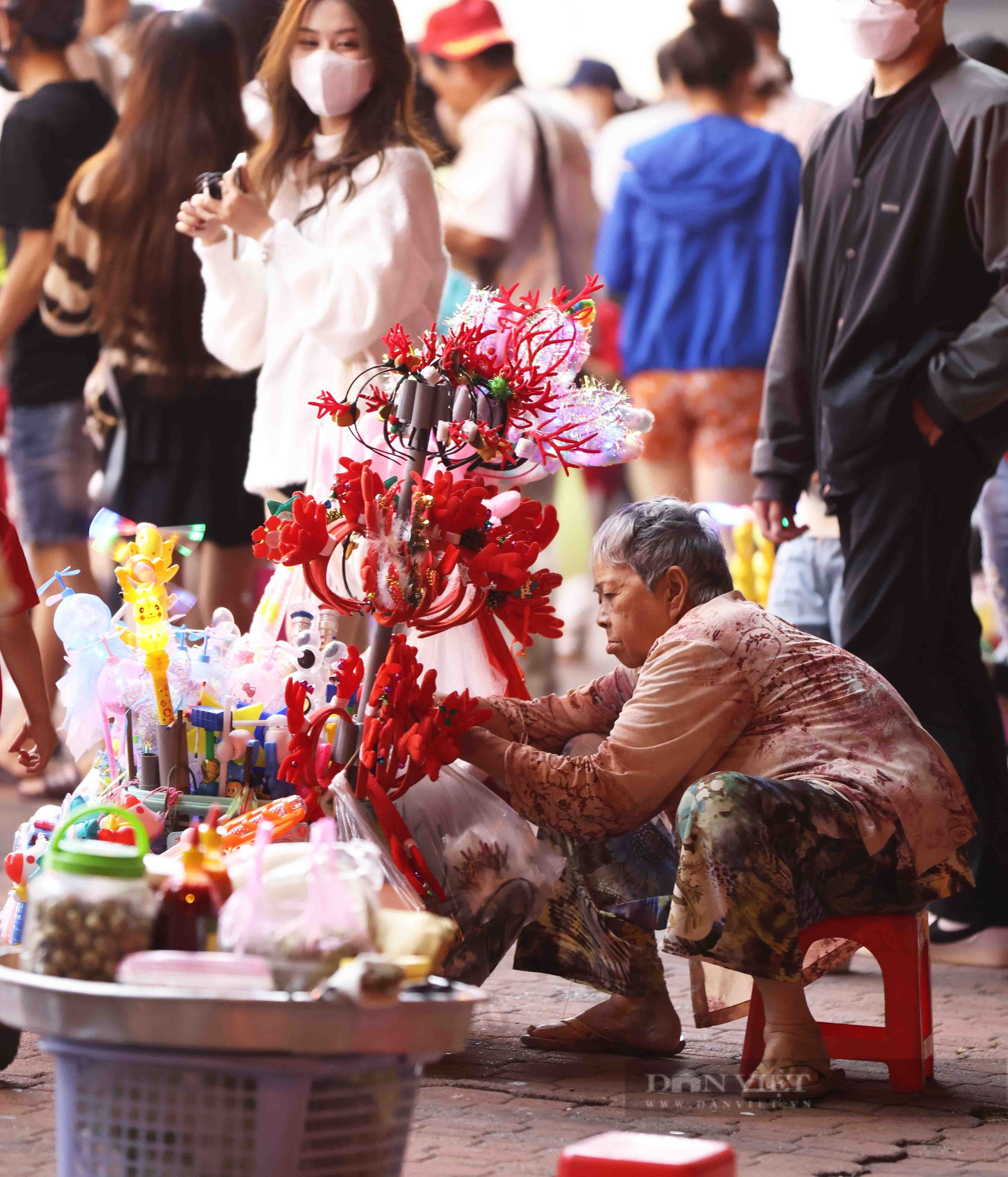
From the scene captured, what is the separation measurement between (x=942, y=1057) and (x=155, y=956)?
1942 millimetres

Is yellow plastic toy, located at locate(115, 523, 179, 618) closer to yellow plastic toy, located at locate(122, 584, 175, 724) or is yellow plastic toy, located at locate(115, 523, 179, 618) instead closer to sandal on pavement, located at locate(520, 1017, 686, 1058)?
yellow plastic toy, located at locate(122, 584, 175, 724)

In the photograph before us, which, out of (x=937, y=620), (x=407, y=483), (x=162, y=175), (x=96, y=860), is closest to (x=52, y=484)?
(x=162, y=175)

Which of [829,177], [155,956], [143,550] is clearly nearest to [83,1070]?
[155,956]

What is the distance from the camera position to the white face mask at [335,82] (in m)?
4.46

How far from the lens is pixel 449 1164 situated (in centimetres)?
230

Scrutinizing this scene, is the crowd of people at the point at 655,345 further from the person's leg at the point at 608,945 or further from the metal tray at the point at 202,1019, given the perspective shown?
the metal tray at the point at 202,1019

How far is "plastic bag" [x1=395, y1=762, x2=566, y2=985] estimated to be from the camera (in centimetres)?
293

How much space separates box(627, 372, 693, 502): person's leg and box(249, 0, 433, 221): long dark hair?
1.62m

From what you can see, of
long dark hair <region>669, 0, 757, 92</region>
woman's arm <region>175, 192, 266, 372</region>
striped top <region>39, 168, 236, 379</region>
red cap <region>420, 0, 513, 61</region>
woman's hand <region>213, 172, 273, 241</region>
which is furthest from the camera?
red cap <region>420, 0, 513, 61</region>

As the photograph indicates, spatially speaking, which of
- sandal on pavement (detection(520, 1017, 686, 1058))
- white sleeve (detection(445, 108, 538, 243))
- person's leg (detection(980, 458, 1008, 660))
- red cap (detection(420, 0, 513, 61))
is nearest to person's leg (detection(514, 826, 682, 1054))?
sandal on pavement (detection(520, 1017, 686, 1058))

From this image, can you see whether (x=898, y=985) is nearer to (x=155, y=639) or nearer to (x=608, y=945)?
(x=608, y=945)

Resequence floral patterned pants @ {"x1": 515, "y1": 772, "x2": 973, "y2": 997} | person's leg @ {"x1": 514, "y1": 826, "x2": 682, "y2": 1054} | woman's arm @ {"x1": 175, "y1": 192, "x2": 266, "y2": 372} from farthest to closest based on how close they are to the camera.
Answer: woman's arm @ {"x1": 175, "y1": 192, "x2": 266, "y2": 372} < person's leg @ {"x1": 514, "y1": 826, "x2": 682, "y2": 1054} < floral patterned pants @ {"x1": 515, "y1": 772, "x2": 973, "y2": 997}

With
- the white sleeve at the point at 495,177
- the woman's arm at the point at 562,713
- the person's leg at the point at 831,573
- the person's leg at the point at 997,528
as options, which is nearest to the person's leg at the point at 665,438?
the white sleeve at the point at 495,177

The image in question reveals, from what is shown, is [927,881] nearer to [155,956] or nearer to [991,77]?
[155,956]
